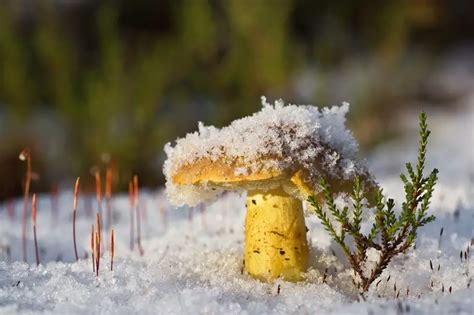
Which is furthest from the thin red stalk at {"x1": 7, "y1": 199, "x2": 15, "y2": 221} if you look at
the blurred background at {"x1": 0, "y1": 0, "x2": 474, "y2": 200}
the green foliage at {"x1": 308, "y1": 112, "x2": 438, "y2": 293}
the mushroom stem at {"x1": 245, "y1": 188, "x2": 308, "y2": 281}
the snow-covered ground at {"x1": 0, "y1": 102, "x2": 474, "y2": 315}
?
the green foliage at {"x1": 308, "y1": 112, "x2": 438, "y2": 293}

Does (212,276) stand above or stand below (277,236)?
below

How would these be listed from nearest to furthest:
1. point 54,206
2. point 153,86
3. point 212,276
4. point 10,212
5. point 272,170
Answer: point 272,170 → point 212,276 → point 10,212 → point 54,206 → point 153,86

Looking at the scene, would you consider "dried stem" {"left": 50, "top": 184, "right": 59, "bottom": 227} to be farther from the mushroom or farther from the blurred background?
the mushroom

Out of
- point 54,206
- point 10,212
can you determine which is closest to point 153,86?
point 54,206

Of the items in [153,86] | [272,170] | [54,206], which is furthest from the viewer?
[153,86]

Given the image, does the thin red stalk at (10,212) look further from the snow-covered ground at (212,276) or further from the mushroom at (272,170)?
the mushroom at (272,170)

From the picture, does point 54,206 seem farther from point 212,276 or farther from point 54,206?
point 212,276

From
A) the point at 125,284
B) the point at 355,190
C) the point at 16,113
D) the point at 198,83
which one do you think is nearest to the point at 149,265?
the point at 125,284
